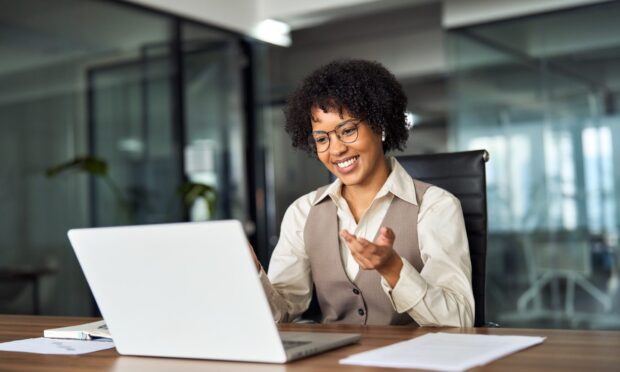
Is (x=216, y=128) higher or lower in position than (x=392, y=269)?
higher

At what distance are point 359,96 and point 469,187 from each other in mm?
429

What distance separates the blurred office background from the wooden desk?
3049mm

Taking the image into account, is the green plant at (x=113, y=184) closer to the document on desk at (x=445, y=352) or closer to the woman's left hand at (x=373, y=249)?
the woman's left hand at (x=373, y=249)

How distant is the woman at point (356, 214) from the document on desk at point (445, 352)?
1.60ft

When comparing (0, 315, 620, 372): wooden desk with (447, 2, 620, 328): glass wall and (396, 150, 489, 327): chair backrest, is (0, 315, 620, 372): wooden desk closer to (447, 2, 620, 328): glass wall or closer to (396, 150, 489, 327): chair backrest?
(396, 150, 489, 327): chair backrest

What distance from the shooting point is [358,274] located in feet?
6.68

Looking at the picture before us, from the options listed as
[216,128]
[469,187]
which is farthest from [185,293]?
[216,128]

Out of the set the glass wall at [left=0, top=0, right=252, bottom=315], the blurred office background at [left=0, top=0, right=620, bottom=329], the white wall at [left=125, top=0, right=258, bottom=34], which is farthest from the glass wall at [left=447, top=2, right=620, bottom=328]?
the glass wall at [left=0, top=0, right=252, bottom=315]

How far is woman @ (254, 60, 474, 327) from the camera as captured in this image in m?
1.97

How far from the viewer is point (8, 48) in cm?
423

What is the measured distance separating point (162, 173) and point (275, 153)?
126cm

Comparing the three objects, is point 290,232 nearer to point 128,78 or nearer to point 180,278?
point 180,278

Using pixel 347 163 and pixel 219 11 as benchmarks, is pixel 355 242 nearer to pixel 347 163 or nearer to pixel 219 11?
pixel 347 163

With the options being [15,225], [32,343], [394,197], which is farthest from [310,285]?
[15,225]
